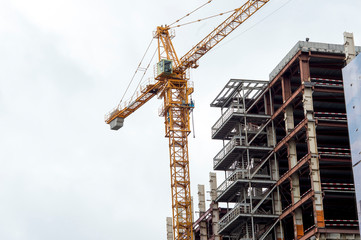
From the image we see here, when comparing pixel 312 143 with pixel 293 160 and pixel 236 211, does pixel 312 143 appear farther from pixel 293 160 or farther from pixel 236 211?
pixel 236 211

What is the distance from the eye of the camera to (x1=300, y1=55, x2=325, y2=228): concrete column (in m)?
109

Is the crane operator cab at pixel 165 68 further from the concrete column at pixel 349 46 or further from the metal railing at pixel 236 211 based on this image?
the concrete column at pixel 349 46

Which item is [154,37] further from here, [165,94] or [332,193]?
[332,193]

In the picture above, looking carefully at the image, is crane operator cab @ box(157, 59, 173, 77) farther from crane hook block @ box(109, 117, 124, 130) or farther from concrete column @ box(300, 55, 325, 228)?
concrete column @ box(300, 55, 325, 228)

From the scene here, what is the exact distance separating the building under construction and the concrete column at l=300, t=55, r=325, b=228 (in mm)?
119

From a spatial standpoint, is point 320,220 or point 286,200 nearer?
point 320,220

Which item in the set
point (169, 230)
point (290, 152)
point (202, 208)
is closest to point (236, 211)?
point (290, 152)

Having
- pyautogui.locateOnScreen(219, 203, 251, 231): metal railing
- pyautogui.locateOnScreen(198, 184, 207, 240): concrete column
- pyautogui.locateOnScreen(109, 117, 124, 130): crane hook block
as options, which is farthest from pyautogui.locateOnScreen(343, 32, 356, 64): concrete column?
pyautogui.locateOnScreen(109, 117, 124, 130): crane hook block

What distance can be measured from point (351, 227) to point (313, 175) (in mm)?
7744

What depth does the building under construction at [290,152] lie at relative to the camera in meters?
114

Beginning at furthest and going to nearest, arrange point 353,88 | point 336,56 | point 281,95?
1. point 281,95
2. point 336,56
3. point 353,88

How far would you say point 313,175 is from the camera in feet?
365

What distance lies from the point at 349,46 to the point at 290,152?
58.0ft

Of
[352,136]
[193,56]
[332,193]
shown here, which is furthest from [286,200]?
[193,56]
